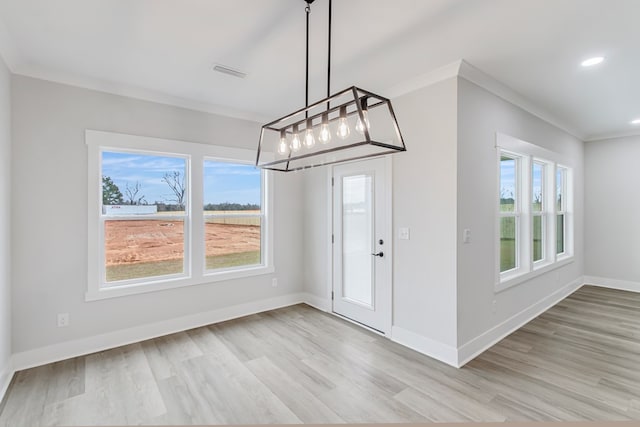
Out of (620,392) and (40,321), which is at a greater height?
(40,321)

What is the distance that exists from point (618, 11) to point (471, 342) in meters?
2.82

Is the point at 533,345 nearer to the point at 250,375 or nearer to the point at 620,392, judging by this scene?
the point at 620,392

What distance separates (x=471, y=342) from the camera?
2.96 metres

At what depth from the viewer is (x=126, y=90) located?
3283 mm

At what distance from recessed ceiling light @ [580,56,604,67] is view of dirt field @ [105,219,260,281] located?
408 cm

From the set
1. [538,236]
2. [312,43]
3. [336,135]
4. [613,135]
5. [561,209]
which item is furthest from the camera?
[613,135]

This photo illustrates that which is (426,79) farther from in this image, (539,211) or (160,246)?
(160,246)

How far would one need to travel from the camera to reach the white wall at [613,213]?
535 centimetres

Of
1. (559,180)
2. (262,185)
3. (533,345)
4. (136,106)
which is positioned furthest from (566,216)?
(136,106)

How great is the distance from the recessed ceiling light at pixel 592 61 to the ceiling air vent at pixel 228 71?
317 cm

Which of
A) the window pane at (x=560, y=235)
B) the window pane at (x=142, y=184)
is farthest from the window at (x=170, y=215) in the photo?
the window pane at (x=560, y=235)

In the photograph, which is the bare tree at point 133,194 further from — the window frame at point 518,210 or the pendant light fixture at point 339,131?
the window frame at point 518,210

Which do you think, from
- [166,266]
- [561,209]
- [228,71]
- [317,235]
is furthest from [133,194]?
[561,209]

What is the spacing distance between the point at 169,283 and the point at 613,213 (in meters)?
7.40
